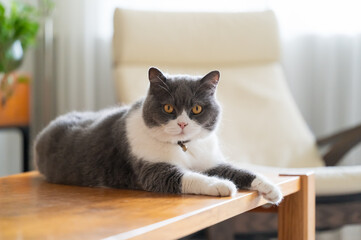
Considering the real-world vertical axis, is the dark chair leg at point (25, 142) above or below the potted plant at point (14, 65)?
below

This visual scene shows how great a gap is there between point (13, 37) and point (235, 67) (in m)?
1.06

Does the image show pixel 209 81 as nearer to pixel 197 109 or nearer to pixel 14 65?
pixel 197 109

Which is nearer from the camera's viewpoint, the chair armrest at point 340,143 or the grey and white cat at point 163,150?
the grey and white cat at point 163,150

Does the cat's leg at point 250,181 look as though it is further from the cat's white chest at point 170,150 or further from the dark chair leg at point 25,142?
the dark chair leg at point 25,142

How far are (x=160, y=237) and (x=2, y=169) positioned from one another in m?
2.36

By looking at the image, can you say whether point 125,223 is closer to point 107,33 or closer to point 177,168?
point 177,168

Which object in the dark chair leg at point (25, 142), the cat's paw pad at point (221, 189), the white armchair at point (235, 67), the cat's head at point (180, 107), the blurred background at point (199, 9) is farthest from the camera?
the dark chair leg at point (25, 142)

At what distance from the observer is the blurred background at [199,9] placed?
2.42 m

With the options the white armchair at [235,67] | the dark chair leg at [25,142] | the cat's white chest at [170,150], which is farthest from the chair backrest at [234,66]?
the cat's white chest at [170,150]

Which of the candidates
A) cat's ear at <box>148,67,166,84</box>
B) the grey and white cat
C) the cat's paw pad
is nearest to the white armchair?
the grey and white cat

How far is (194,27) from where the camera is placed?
2.24 m

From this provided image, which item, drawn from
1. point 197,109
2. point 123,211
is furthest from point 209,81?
point 123,211

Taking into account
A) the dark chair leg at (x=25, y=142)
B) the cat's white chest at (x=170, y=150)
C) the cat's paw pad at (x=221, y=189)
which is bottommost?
the dark chair leg at (x=25, y=142)

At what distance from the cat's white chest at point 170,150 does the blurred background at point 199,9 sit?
125 centimetres
